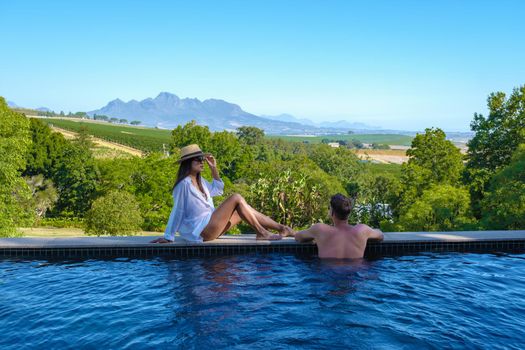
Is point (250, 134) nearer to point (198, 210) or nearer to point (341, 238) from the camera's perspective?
point (198, 210)

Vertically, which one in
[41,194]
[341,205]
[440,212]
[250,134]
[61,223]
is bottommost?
[61,223]

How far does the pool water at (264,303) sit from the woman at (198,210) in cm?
56

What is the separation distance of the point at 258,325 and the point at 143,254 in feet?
13.8

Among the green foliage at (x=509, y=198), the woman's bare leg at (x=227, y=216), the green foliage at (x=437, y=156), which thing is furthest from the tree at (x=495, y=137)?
the woman's bare leg at (x=227, y=216)

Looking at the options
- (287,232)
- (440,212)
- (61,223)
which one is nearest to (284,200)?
(440,212)

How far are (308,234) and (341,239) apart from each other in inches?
24.9

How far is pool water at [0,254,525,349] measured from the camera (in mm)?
4887

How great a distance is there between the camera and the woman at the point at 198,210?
8.16 meters

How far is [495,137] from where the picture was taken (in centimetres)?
3806

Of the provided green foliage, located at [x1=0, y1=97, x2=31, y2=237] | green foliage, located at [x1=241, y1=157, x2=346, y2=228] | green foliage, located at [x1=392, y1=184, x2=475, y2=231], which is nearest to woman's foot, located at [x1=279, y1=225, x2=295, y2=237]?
green foliage, located at [x1=0, y1=97, x2=31, y2=237]

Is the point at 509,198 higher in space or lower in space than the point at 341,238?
lower

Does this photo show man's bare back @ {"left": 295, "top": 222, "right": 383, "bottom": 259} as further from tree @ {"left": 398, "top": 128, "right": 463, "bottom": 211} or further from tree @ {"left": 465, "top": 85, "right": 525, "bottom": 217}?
tree @ {"left": 398, "top": 128, "right": 463, "bottom": 211}

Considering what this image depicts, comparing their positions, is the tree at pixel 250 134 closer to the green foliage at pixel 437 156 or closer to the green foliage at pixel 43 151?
the green foliage at pixel 43 151

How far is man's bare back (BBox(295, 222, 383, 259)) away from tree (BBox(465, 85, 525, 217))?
31.4 meters
